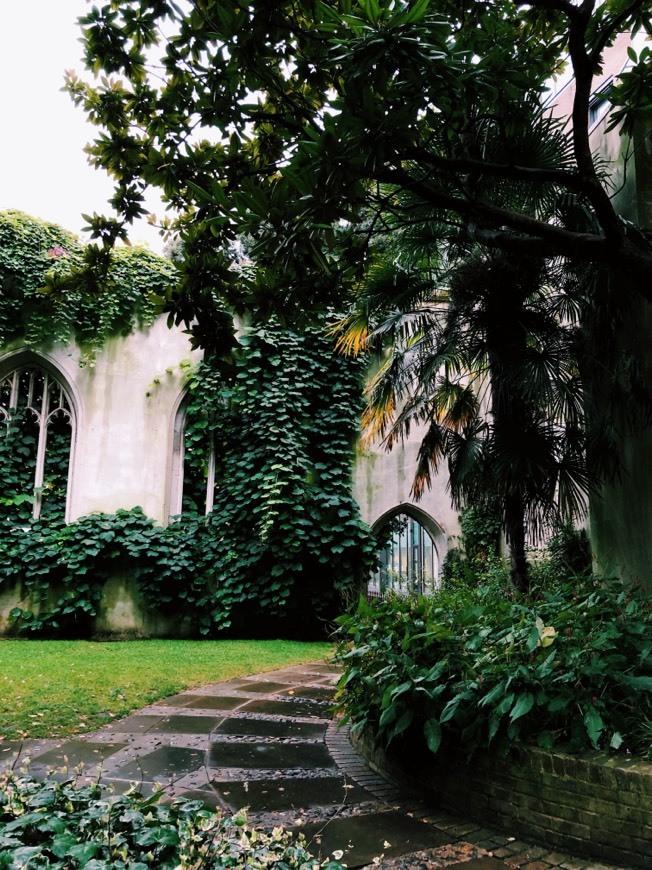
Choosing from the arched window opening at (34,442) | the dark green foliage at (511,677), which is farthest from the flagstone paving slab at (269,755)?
the arched window opening at (34,442)

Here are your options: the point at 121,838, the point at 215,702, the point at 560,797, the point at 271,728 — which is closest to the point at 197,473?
the point at 215,702

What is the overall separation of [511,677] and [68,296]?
31.1 feet

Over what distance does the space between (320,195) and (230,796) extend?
123 inches

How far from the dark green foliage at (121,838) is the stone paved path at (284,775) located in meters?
0.27

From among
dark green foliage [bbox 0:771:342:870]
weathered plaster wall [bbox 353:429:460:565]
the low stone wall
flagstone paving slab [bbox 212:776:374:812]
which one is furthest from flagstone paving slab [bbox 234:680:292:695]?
weathered plaster wall [bbox 353:429:460:565]

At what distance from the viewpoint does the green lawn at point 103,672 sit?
4.71 meters

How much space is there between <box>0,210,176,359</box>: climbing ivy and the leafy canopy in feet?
18.7

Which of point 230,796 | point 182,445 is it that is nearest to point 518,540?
point 230,796

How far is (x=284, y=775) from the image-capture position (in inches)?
139

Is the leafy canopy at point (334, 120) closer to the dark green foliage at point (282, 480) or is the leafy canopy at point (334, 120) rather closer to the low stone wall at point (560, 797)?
the low stone wall at point (560, 797)

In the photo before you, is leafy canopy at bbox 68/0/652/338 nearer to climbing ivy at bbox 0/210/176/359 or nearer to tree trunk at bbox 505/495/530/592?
tree trunk at bbox 505/495/530/592

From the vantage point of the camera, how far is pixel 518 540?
634 centimetres

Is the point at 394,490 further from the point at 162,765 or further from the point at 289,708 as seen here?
the point at 162,765

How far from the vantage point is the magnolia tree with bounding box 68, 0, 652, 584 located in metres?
2.74
